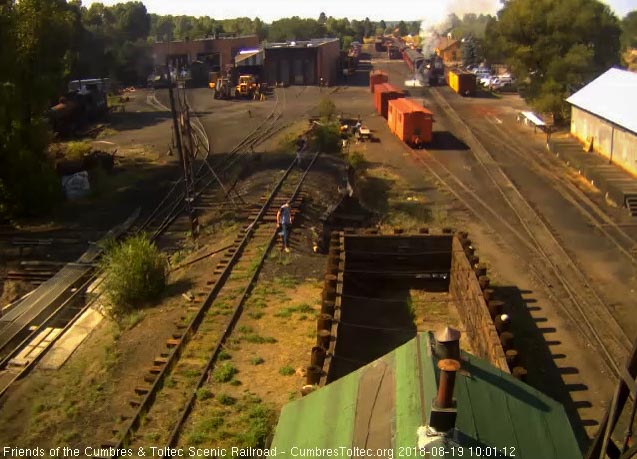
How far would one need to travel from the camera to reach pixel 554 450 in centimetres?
461

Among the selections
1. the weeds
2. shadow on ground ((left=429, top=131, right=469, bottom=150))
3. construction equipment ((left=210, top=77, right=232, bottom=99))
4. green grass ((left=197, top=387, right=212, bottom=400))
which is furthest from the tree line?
green grass ((left=197, top=387, right=212, bottom=400))

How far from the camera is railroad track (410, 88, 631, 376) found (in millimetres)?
12961

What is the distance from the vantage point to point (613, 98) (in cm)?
2955

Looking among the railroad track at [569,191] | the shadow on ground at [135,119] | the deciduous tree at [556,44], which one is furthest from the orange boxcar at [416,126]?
the shadow on ground at [135,119]

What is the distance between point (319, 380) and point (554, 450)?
4070 mm

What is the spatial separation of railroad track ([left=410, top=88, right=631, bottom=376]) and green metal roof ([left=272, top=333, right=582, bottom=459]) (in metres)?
7.56

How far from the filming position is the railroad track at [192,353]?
30.8 feet

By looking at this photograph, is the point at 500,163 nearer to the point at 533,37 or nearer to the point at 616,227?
the point at 616,227

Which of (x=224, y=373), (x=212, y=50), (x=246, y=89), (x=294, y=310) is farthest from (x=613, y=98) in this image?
(x=212, y=50)

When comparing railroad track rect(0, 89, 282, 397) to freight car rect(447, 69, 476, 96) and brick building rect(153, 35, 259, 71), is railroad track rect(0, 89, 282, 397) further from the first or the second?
brick building rect(153, 35, 259, 71)

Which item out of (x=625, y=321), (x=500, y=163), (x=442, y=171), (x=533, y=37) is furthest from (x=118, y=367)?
(x=533, y=37)

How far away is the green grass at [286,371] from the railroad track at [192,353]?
119 centimetres

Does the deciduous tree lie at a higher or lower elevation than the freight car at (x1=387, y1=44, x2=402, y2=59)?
lower

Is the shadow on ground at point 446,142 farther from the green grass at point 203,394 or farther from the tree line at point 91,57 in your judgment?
the green grass at point 203,394
